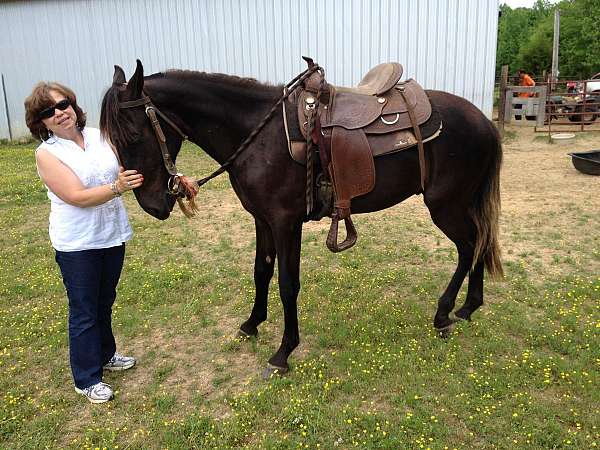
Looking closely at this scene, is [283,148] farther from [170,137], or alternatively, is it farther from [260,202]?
[170,137]

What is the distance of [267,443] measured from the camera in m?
2.55

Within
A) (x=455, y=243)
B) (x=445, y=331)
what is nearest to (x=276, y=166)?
(x=455, y=243)

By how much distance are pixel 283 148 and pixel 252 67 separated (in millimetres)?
10793

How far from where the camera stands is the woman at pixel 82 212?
2574 millimetres

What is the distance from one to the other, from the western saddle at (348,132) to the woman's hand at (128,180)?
0.95 meters

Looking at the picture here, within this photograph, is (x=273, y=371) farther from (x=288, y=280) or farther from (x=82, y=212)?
(x=82, y=212)

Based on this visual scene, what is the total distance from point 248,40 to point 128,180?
37.0 feet

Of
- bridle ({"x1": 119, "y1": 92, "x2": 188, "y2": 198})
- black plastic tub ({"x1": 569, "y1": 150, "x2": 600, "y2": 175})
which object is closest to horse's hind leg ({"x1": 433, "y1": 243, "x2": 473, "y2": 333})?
bridle ({"x1": 119, "y1": 92, "x2": 188, "y2": 198})

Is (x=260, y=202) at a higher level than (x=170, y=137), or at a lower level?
lower

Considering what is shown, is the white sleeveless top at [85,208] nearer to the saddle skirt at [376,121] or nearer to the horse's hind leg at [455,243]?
the saddle skirt at [376,121]

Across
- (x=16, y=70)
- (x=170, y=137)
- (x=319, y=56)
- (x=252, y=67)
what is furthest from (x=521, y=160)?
(x=16, y=70)

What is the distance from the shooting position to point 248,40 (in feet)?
41.8

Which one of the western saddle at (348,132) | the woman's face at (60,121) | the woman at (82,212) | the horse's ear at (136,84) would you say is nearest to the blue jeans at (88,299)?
the woman at (82,212)

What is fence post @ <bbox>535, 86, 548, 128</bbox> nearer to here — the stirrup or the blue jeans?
the stirrup
